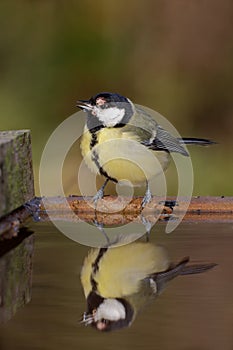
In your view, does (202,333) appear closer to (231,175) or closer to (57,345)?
(57,345)

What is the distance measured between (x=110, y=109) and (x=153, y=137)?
0.21 meters

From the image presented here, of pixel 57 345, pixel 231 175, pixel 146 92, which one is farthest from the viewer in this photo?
pixel 146 92

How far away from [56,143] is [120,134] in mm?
1847

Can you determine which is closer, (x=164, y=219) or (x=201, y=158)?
(x=164, y=219)

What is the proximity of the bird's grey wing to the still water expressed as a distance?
3.55 ft

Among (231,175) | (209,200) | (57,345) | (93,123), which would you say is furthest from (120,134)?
(57,345)

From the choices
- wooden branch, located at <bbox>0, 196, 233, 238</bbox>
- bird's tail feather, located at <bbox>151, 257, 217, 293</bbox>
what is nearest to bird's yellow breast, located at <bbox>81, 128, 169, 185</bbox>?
wooden branch, located at <bbox>0, 196, 233, 238</bbox>

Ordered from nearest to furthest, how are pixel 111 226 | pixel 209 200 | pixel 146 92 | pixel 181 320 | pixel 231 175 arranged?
pixel 181 320 → pixel 111 226 → pixel 209 200 → pixel 231 175 → pixel 146 92

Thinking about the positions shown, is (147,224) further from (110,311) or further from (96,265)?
(110,311)

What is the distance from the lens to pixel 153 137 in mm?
3953

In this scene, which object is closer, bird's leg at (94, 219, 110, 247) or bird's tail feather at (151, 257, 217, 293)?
bird's tail feather at (151, 257, 217, 293)

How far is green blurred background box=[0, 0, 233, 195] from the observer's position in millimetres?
5730

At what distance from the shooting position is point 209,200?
3.36 metres

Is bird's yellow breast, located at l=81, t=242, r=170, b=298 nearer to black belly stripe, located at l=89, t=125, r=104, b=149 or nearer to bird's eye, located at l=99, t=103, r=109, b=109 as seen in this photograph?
black belly stripe, located at l=89, t=125, r=104, b=149
